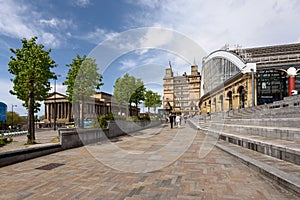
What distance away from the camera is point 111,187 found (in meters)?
4.23

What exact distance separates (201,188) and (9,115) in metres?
77.2

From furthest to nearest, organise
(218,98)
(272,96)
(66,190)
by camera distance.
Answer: (218,98) → (272,96) → (66,190)

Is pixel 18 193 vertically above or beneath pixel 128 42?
beneath

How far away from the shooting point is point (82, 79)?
1750cm

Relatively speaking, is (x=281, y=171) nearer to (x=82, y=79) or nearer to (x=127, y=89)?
(x=82, y=79)

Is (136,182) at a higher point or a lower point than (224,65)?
lower

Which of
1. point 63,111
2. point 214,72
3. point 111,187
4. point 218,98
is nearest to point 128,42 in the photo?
point 111,187

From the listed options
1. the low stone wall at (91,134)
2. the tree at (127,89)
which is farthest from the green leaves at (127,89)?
the low stone wall at (91,134)

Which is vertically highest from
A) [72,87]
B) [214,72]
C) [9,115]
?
[214,72]

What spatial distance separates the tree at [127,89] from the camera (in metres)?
25.5

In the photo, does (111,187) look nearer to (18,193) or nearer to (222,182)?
(18,193)

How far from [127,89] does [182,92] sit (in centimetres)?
6212

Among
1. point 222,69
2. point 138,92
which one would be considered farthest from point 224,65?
point 138,92

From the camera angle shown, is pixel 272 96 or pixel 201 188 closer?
pixel 201 188
